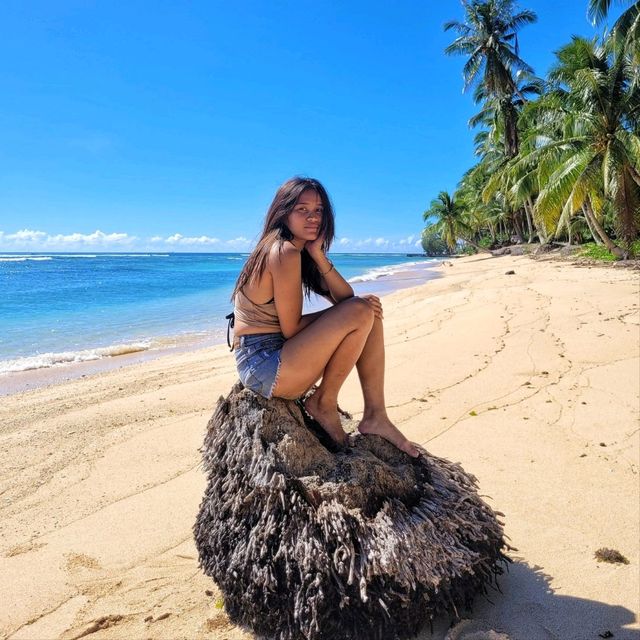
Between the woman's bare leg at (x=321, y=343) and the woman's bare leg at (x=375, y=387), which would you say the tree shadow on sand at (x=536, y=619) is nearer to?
the woman's bare leg at (x=375, y=387)

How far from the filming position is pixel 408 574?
1.89 meters

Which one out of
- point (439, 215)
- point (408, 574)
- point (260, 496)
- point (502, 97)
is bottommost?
point (408, 574)

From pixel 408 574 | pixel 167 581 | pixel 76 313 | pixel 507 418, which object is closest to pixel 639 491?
pixel 507 418

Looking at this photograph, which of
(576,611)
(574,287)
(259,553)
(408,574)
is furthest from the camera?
(574,287)

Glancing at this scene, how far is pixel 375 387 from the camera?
106 inches

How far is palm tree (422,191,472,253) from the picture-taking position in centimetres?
4684

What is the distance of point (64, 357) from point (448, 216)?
138ft

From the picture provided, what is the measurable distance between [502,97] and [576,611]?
3440 cm

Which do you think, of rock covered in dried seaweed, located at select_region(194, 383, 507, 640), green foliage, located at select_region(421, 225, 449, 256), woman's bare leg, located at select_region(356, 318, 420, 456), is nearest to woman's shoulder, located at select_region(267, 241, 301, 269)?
woman's bare leg, located at select_region(356, 318, 420, 456)

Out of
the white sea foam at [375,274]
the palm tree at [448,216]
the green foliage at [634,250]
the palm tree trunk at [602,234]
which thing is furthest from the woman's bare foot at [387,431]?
the palm tree at [448,216]

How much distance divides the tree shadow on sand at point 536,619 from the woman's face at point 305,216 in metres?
1.91

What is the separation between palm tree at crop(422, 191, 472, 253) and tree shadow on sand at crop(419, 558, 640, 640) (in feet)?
155

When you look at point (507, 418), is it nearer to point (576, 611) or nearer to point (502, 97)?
point (576, 611)

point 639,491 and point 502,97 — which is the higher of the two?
point 502,97
